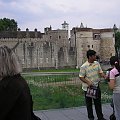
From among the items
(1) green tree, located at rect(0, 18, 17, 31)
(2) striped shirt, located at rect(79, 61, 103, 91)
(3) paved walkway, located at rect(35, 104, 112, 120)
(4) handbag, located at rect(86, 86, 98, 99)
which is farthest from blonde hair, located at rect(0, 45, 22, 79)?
(1) green tree, located at rect(0, 18, 17, 31)

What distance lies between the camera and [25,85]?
3619 millimetres

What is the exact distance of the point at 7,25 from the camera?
91562mm

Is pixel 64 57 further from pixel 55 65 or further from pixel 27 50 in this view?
pixel 27 50

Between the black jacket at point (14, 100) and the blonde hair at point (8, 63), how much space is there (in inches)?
1.9

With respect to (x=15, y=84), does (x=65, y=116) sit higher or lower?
lower

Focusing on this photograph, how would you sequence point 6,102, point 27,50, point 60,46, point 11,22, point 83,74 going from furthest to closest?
point 11,22 → point 60,46 → point 27,50 → point 83,74 → point 6,102

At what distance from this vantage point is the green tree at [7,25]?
89.6 meters

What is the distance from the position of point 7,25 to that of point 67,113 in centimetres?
8302

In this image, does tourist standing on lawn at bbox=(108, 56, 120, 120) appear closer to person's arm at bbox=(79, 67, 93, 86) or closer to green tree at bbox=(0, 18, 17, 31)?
person's arm at bbox=(79, 67, 93, 86)

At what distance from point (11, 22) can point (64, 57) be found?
73.5ft

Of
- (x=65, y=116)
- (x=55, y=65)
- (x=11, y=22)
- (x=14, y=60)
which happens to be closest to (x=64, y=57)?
(x=55, y=65)

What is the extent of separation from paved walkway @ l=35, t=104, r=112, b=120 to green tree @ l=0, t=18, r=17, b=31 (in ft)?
261

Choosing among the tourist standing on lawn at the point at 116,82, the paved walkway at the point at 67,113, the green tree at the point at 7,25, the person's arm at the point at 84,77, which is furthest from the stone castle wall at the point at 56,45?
the tourist standing on lawn at the point at 116,82

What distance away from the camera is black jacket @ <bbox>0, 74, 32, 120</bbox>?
342 cm
